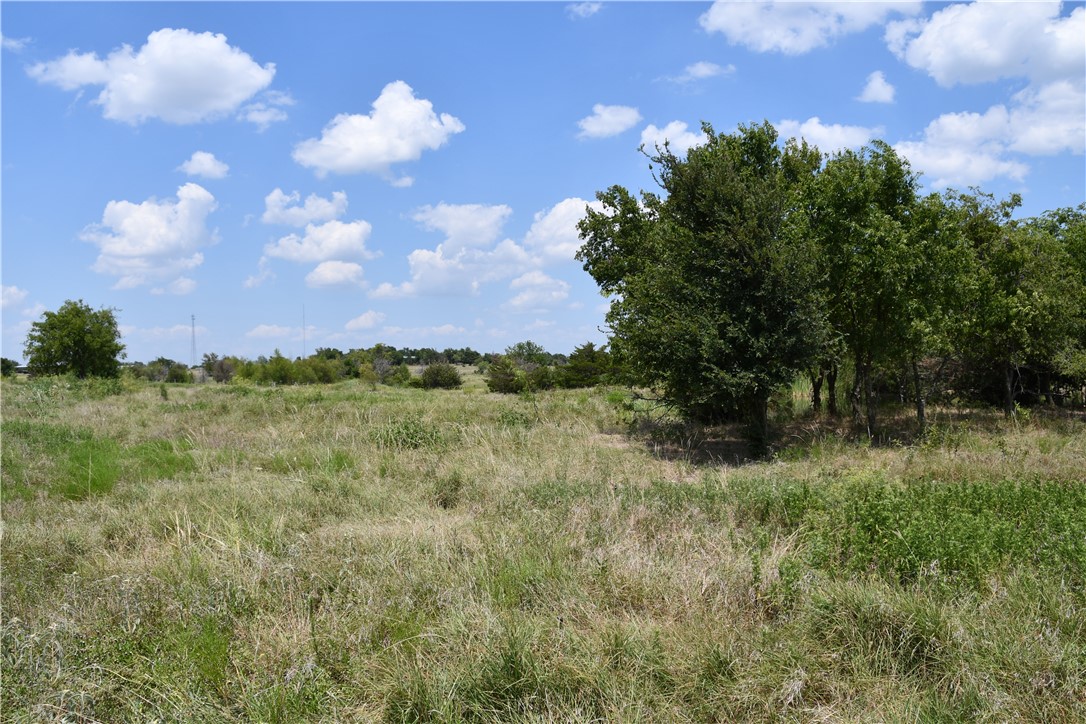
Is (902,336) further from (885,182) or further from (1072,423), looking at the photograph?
(1072,423)

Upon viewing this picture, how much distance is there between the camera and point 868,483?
301 inches

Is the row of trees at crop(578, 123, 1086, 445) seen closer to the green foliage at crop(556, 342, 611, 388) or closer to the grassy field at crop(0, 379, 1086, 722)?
the grassy field at crop(0, 379, 1086, 722)

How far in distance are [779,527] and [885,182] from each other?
37.4 ft

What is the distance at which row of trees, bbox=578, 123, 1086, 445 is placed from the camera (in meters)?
12.6

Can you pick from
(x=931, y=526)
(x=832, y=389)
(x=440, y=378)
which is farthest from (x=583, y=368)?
(x=931, y=526)

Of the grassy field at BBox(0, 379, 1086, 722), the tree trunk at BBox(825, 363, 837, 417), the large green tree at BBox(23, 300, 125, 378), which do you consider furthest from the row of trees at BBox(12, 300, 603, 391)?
the grassy field at BBox(0, 379, 1086, 722)

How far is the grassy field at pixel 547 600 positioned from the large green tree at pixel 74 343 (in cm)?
3904

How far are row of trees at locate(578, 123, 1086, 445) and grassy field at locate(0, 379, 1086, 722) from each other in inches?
166

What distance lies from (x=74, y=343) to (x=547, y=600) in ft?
156

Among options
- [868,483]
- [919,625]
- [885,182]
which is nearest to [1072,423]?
[885,182]

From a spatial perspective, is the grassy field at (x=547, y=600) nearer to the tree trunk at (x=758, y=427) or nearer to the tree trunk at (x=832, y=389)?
the tree trunk at (x=758, y=427)

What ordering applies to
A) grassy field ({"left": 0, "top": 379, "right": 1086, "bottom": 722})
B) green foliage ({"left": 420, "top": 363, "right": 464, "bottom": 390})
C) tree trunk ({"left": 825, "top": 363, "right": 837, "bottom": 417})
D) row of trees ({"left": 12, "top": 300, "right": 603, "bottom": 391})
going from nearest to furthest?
grassy field ({"left": 0, "top": 379, "right": 1086, "bottom": 722}) → tree trunk ({"left": 825, "top": 363, "right": 837, "bottom": 417}) → row of trees ({"left": 12, "top": 300, "right": 603, "bottom": 391}) → green foliage ({"left": 420, "top": 363, "right": 464, "bottom": 390})

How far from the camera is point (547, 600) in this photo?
15.5 feet

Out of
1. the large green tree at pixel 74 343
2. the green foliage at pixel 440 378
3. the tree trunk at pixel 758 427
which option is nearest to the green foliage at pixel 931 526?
the tree trunk at pixel 758 427
